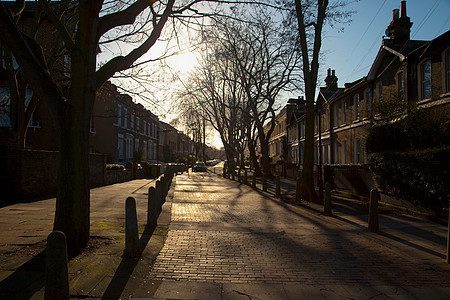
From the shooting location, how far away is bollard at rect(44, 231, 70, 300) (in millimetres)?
3141

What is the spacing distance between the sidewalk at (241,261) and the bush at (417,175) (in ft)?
2.90

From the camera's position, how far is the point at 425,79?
15.9 meters

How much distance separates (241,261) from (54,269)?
3.12 metres

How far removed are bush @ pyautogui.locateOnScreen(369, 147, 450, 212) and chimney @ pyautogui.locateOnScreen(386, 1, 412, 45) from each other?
1092 centimetres

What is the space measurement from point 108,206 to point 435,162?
9.82m

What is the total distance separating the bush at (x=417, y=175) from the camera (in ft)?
28.8

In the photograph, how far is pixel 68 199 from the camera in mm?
5410

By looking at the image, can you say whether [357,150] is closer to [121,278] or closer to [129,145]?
[121,278]

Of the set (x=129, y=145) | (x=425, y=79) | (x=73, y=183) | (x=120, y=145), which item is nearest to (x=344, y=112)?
(x=425, y=79)

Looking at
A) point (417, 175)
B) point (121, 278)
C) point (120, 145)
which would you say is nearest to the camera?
point (121, 278)

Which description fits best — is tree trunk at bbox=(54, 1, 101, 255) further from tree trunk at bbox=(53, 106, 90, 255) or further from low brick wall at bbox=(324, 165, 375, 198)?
low brick wall at bbox=(324, 165, 375, 198)

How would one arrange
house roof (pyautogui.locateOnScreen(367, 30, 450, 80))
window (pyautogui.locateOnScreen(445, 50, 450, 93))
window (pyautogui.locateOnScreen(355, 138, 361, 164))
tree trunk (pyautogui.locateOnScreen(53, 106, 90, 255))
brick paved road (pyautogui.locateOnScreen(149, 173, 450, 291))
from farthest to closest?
1. window (pyautogui.locateOnScreen(355, 138, 361, 164))
2. house roof (pyautogui.locateOnScreen(367, 30, 450, 80))
3. window (pyautogui.locateOnScreen(445, 50, 450, 93))
4. tree trunk (pyautogui.locateOnScreen(53, 106, 90, 255))
5. brick paved road (pyautogui.locateOnScreen(149, 173, 450, 291))

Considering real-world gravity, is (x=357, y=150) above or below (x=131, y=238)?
above


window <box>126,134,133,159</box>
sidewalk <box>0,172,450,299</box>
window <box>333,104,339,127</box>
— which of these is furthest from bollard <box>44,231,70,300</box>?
window <box>126,134,133,159</box>
